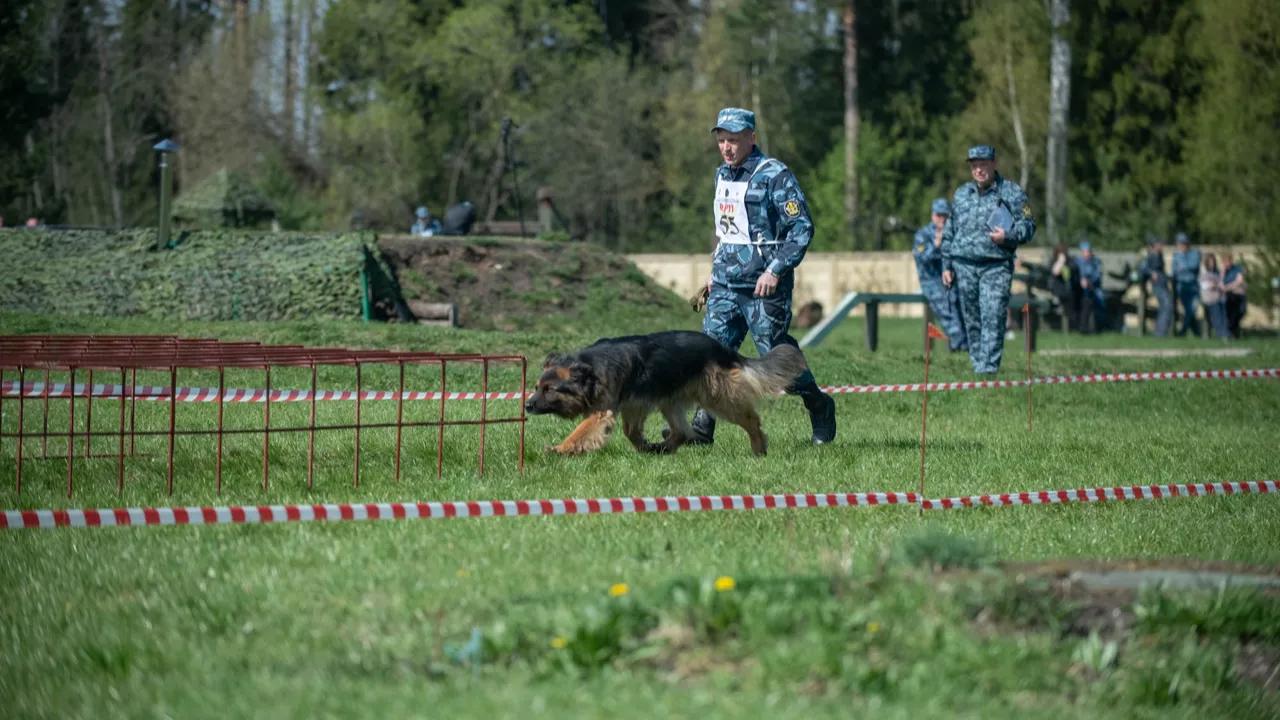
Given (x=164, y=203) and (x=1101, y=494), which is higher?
(x=164, y=203)

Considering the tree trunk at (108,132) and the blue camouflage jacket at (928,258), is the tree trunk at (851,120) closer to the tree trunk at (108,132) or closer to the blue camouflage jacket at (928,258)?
the tree trunk at (108,132)

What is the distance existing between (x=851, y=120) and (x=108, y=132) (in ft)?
81.1

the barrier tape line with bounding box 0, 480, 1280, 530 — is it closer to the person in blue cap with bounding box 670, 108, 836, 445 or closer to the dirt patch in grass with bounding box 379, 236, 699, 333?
the person in blue cap with bounding box 670, 108, 836, 445

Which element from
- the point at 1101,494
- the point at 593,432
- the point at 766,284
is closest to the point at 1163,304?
the point at 766,284

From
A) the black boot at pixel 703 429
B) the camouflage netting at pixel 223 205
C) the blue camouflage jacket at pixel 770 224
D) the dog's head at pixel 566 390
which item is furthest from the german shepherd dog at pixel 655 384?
the camouflage netting at pixel 223 205

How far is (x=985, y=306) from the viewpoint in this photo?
14711mm

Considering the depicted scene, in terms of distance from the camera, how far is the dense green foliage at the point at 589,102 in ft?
148

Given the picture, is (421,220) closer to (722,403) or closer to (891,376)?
(891,376)

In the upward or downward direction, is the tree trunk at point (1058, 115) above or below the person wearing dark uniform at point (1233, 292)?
above

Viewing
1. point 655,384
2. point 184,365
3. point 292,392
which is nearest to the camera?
point 184,365

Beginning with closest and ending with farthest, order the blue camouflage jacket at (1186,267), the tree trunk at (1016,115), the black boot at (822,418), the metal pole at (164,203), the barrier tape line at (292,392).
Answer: the barrier tape line at (292,392), the black boot at (822,418), the metal pole at (164,203), the blue camouflage jacket at (1186,267), the tree trunk at (1016,115)

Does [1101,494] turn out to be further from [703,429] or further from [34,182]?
[34,182]

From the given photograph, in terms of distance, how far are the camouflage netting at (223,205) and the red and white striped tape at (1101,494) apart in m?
21.9

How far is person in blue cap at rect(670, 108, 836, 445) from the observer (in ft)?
31.6
